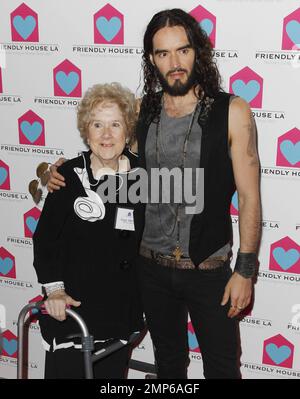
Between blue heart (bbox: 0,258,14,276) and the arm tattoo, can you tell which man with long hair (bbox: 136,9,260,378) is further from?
blue heart (bbox: 0,258,14,276)

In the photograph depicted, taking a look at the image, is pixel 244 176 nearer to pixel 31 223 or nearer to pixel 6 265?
pixel 31 223

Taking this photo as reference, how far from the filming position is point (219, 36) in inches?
103

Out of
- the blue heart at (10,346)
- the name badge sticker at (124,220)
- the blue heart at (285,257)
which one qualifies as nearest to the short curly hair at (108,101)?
the name badge sticker at (124,220)

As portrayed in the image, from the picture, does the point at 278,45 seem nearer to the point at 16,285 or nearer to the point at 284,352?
the point at 284,352

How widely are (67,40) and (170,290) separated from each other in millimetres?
1604

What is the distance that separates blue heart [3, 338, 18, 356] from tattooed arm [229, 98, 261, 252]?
2.21 m

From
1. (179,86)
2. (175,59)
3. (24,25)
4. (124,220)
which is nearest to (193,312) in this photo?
(124,220)

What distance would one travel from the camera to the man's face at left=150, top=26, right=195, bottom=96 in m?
2.19

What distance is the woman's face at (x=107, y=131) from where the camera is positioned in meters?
2.22

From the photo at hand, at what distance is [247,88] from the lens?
265 centimetres

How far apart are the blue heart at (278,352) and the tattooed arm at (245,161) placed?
117 centimetres

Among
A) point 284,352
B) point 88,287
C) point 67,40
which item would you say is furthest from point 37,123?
point 284,352

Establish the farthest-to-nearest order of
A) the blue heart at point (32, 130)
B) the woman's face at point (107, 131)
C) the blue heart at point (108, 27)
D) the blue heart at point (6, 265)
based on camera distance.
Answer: the blue heart at point (6, 265) < the blue heart at point (32, 130) < the blue heart at point (108, 27) < the woman's face at point (107, 131)

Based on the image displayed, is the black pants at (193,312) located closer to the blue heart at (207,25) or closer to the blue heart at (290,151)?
the blue heart at (290,151)
